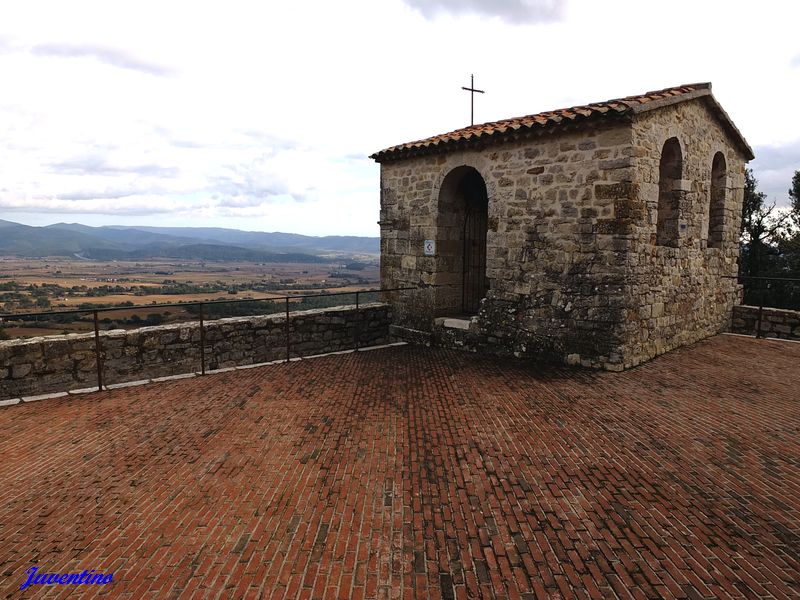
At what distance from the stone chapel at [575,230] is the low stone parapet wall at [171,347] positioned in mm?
1724

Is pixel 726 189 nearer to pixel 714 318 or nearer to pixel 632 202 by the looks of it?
pixel 714 318

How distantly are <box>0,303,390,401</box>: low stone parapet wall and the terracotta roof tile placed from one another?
367cm

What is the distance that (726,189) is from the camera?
10305 mm

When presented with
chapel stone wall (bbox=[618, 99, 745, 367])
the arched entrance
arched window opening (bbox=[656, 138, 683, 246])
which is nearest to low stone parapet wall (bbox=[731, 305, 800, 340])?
chapel stone wall (bbox=[618, 99, 745, 367])

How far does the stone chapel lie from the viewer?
734 cm

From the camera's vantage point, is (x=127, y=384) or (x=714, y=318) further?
(x=714, y=318)

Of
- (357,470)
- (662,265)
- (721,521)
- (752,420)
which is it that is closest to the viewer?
(721,521)

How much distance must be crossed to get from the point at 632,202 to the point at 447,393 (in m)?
4.21

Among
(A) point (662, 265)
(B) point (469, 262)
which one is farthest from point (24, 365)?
(A) point (662, 265)

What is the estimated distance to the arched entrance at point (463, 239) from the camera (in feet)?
33.2

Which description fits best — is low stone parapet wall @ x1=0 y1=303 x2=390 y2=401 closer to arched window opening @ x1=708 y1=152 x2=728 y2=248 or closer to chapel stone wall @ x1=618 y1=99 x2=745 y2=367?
chapel stone wall @ x1=618 y1=99 x2=745 y2=367

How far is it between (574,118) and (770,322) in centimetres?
734

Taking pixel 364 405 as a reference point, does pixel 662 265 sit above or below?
above

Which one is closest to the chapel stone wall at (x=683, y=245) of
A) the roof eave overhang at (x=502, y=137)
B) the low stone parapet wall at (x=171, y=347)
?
the roof eave overhang at (x=502, y=137)
